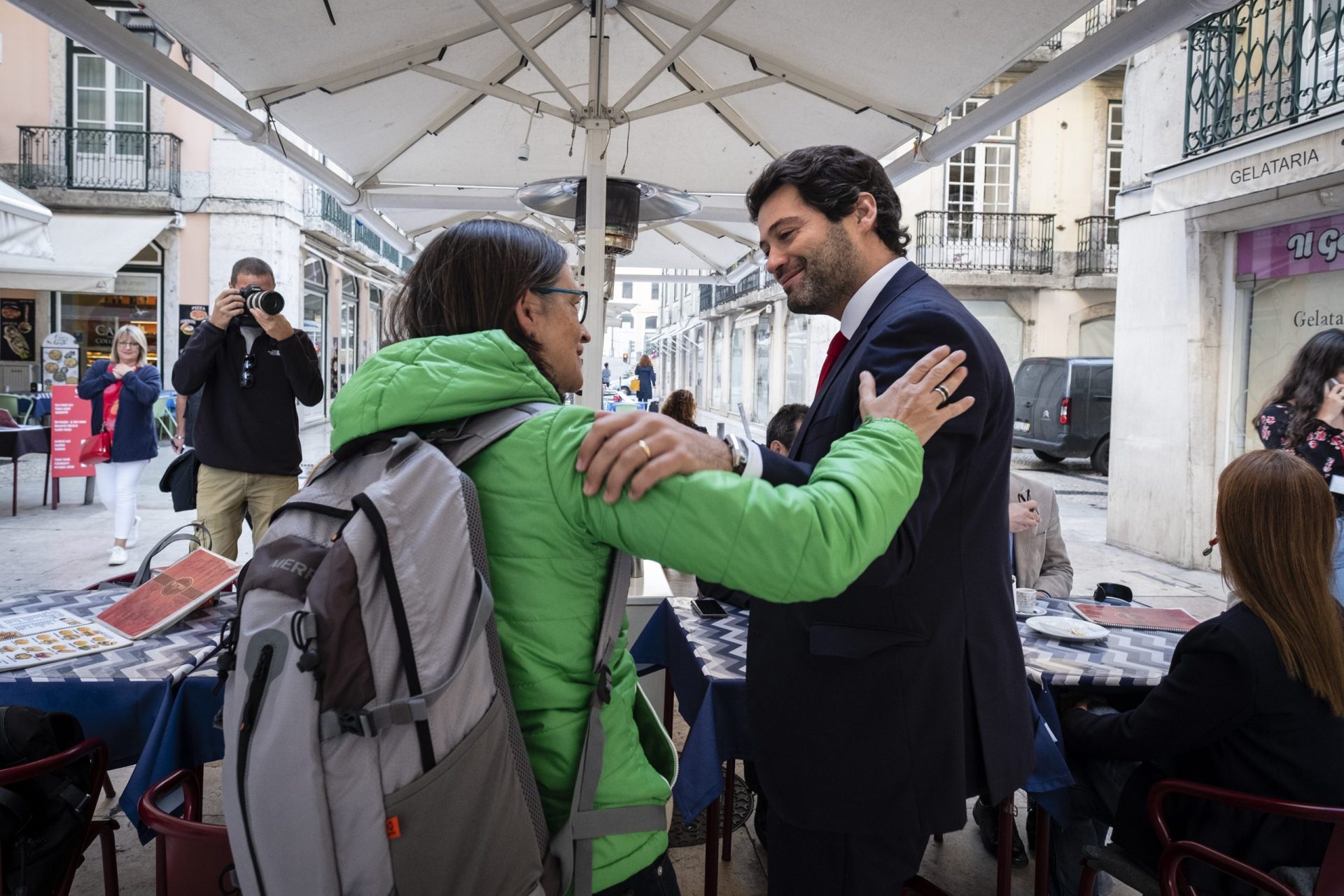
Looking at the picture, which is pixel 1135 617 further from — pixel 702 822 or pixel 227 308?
pixel 227 308

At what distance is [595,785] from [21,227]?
935 cm

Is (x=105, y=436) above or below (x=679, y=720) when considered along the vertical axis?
above

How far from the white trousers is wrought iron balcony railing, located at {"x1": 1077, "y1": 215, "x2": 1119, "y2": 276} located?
69.5ft

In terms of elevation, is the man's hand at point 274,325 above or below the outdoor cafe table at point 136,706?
above

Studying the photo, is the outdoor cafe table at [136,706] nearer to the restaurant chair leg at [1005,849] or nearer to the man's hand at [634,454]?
the man's hand at [634,454]

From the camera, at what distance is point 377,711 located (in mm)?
1080

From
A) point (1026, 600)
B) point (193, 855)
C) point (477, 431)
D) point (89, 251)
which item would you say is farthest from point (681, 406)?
point (89, 251)

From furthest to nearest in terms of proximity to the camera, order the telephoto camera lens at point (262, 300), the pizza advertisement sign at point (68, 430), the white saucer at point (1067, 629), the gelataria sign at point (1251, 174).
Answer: the pizza advertisement sign at point (68, 430)
the gelataria sign at point (1251, 174)
the telephoto camera lens at point (262, 300)
the white saucer at point (1067, 629)

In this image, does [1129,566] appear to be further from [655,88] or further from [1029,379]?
[1029,379]

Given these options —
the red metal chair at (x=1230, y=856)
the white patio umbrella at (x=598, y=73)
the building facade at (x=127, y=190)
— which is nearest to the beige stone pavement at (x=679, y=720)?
the red metal chair at (x=1230, y=856)

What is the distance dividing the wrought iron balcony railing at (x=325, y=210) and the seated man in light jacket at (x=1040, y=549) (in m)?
17.4

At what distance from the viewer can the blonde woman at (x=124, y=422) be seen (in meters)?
7.17

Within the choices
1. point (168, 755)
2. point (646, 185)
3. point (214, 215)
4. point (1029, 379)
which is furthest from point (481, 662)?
point (214, 215)

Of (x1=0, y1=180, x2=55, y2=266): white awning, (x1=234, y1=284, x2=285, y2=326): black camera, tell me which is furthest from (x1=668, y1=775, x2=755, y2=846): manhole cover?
(x1=0, y1=180, x2=55, y2=266): white awning
